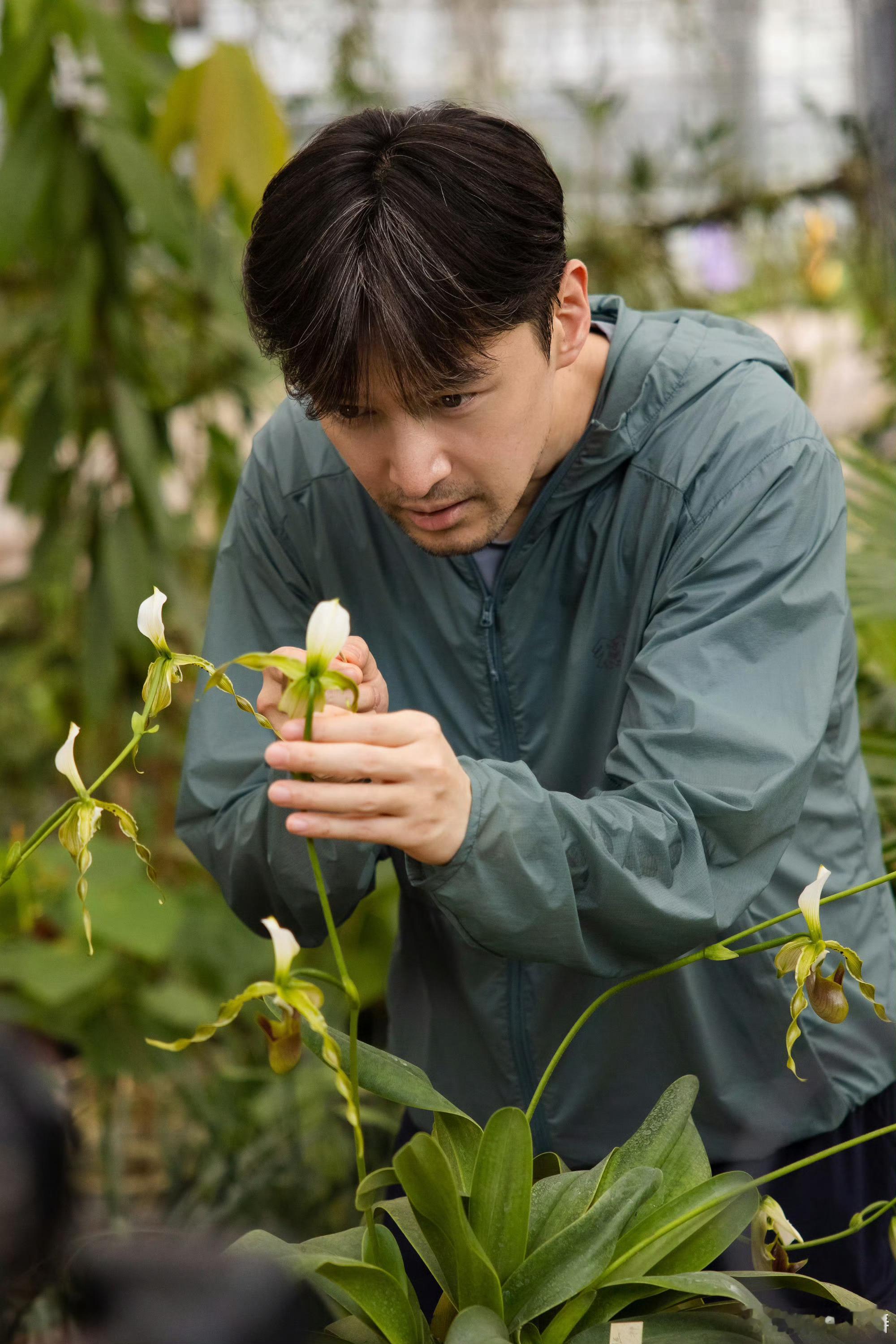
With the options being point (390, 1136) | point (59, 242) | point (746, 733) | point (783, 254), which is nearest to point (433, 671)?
point (746, 733)

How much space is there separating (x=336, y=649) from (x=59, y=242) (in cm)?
141

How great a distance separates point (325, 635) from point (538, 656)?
0.45 meters

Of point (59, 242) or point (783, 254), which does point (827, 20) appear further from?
point (59, 242)

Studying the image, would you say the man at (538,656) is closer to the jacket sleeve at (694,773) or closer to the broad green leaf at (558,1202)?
the jacket sleeve at (694,773)

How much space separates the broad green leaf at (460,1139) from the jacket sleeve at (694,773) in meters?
0.09

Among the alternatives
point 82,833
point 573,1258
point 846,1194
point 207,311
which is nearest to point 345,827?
point 82,833

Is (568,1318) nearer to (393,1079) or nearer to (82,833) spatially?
(393,1079)

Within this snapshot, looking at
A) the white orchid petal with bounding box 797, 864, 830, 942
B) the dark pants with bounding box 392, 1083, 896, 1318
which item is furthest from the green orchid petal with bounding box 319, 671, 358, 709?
the dark pants with bounding box 392, 1083, 896, 1318

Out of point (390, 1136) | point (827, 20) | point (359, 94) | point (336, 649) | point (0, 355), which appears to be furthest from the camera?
point (827, 20)

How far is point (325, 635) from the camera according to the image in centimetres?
53

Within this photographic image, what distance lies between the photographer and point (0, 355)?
6.67 feet

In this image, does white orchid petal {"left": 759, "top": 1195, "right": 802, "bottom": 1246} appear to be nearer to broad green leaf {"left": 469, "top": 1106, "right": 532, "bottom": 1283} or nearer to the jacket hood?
broad green leaf {"left": 469, "top": 1106, "right": 532, "bottom": 1283}

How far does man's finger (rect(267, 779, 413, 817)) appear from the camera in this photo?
0.56 m

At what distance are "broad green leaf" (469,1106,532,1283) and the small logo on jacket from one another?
393mm
